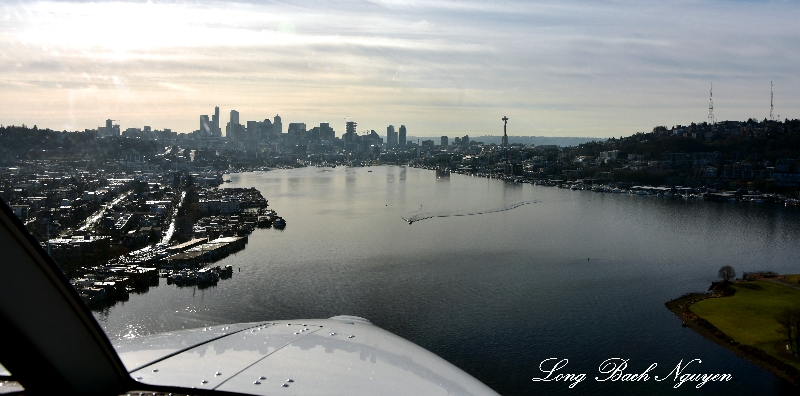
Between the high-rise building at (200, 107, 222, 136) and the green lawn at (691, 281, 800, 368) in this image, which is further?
the high-rise building at (200, 107, 222, 136)

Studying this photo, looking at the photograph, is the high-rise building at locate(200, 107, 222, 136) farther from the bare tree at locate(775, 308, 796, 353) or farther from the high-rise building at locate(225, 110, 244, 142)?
the bare tree at locate(775, 308, 796, 353)

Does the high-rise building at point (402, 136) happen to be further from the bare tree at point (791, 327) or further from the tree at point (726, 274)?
the bare tree at point (791, 327)

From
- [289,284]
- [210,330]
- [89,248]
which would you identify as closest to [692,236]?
[289,284]

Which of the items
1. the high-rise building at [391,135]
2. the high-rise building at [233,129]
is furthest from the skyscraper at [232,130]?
the high-rise building at [391,135]

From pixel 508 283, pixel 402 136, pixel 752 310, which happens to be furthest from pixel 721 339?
pixel 402 136

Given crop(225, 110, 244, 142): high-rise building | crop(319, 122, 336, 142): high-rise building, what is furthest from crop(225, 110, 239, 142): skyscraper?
crop(319, 122, 336, 142): high-rise building

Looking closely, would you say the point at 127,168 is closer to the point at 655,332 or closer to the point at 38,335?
the point at 655,332
